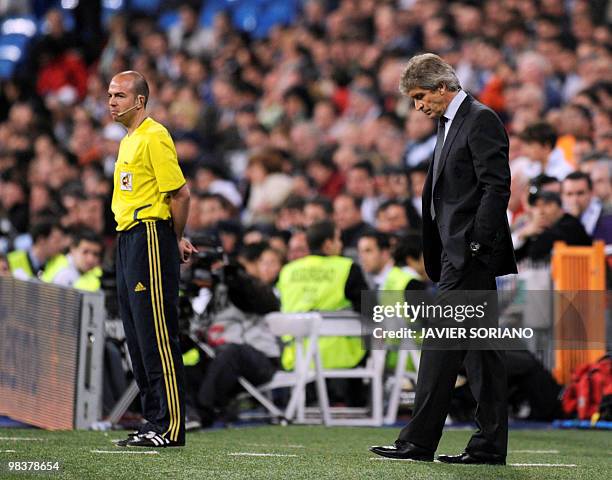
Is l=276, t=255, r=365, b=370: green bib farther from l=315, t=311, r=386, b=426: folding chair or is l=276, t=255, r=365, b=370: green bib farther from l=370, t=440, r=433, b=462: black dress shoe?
l=370, t=440, r=433, b=462: black dress shoe

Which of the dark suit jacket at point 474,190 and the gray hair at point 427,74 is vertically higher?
the gray hair at point 427,74

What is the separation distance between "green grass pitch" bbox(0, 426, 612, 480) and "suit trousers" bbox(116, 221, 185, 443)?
0.27 meters

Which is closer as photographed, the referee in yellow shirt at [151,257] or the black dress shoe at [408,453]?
the black dress shoe at [408,453]

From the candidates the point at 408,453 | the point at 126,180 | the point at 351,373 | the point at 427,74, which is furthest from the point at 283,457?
the point at 351,373

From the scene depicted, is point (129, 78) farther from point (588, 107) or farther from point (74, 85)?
point (74, 85)

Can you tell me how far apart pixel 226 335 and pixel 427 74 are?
4608 millimetres

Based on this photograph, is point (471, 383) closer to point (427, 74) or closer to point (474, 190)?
point (474, 190)

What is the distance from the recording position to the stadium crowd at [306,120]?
13680mm

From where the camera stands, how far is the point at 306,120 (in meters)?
19.3

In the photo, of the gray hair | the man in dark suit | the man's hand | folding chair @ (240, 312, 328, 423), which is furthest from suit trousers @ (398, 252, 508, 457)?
folding chair @ (240, 312, 328, 423)

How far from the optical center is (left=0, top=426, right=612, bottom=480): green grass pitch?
7.07m

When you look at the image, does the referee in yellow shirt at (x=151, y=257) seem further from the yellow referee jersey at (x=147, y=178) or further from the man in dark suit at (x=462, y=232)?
the man in dark suit at (x=462, y=232)

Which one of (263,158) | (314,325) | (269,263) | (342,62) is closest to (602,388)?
(314,325)

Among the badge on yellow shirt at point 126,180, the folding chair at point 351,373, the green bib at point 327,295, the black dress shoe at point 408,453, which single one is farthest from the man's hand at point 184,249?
the green bib at point 327,295
